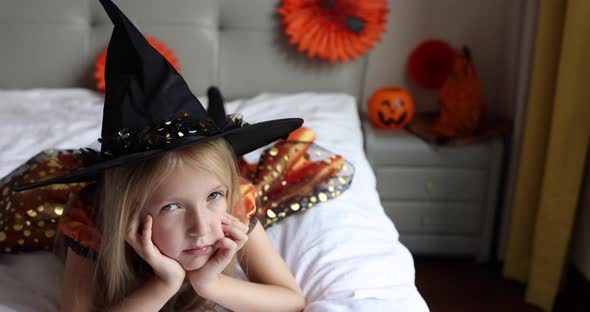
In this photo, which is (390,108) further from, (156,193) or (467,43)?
(156,193)

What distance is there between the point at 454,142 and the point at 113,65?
5.08ft

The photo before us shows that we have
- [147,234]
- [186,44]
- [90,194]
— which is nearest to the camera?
[147,234]

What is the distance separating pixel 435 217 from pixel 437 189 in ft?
0.39

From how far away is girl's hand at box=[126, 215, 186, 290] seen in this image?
0.88 meters

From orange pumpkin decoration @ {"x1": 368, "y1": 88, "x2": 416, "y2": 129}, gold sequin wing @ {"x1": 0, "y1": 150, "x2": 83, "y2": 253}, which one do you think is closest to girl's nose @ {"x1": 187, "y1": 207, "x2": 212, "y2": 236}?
gold sequin wing @ {"x1": 0, "y1": 150, "x2": 83, "y2": 253}

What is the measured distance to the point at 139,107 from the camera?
2.97 ft

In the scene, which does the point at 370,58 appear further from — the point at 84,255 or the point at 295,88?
the point at 84,255

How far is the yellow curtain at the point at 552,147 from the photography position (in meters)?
1.78

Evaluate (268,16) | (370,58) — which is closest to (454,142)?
(370,58)

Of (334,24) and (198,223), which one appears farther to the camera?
(334,24)

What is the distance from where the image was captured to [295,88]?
8.04ft

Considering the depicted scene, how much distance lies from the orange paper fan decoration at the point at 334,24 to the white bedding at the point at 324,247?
44 cm

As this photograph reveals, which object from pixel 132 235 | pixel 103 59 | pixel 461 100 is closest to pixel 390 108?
pixel 461 100

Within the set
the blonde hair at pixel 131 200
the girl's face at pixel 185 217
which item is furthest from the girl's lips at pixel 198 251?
the blonde hair at pixel 131 200
